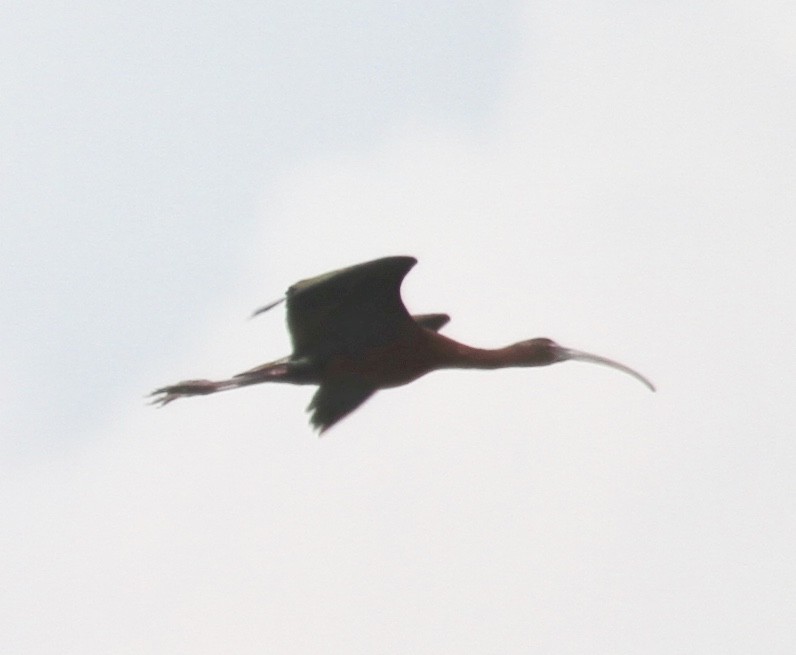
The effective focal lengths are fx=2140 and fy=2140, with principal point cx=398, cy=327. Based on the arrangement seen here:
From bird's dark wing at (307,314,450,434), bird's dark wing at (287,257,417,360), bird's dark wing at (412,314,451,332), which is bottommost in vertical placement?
bird's dark wing at (307,314,450,434)

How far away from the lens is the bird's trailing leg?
17.8m

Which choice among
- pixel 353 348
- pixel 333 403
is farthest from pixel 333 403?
pixel 353 348

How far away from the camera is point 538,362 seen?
62.4 ft

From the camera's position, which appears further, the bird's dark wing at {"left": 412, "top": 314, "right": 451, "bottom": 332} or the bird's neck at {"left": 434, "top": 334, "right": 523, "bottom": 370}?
the bird's dark wing at {"left": 412, "top": 314, "right": 451, "bottom": 332}

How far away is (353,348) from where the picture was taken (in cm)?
1764

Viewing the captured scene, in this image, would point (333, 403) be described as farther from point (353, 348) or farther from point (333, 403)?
point (353, 348)

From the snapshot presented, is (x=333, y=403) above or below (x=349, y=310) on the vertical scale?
below

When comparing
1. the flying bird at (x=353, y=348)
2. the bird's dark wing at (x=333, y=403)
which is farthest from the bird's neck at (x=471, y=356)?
the bird's dark wing at (x=333, y=403)

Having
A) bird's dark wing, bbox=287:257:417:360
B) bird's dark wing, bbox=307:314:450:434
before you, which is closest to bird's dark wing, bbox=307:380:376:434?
bird's dark wing, bbox=307:314:450:434

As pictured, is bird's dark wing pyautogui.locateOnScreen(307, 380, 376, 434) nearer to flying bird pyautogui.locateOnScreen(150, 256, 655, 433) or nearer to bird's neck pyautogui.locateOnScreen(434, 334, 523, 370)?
flying bird pyautogui.locateOnScreen(150, 256, 655, 433)

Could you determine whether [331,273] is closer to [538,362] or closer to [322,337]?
[322,337]

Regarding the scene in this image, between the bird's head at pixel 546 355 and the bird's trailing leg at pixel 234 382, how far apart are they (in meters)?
2.16

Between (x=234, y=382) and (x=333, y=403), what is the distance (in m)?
0.91

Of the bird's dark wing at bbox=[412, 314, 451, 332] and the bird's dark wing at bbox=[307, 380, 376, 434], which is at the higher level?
the bird's dark wing at bbox=[412, 314, 451, 332]
